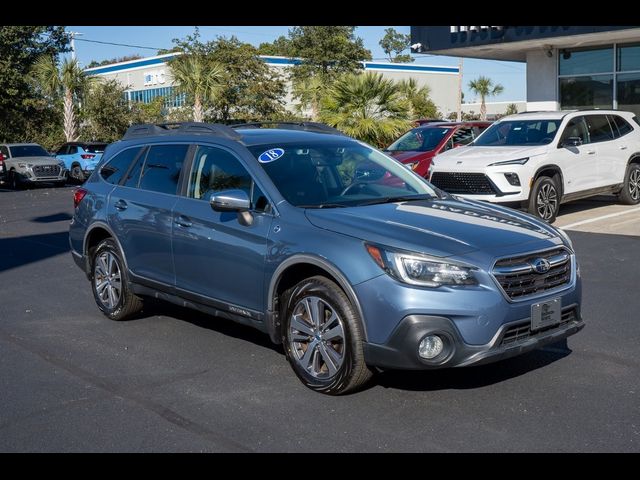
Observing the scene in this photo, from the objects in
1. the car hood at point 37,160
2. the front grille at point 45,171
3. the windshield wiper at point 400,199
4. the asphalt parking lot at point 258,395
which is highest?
the car hood at point 37,160

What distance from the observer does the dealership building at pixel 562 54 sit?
60.6 feet

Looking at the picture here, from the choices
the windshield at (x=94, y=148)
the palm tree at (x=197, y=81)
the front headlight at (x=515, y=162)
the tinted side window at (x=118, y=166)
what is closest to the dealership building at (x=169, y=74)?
the palm tree at (x=197, y=81)

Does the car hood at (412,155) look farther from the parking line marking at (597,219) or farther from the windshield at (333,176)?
the windshield at (333,176)

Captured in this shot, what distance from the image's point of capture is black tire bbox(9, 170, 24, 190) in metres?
26.8

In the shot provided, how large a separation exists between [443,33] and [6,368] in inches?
641

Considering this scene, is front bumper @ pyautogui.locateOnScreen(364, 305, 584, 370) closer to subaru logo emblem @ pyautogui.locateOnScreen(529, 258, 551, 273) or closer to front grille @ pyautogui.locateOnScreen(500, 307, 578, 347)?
front grille @ pyautogui.locateOnScreen(500, 307, 578, 347)

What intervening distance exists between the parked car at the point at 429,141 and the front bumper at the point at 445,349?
10.7 meters

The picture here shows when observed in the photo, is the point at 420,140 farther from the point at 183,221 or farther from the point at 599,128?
the point at 183,221

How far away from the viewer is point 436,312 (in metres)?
4.93

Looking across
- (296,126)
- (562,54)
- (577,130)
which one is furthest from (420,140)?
(296,126)

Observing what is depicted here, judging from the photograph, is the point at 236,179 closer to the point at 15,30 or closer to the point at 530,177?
the point at 530,177

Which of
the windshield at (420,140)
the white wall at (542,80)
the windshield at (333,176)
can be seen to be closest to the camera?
the windshield at (333,176)

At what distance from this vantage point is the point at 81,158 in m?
29.4

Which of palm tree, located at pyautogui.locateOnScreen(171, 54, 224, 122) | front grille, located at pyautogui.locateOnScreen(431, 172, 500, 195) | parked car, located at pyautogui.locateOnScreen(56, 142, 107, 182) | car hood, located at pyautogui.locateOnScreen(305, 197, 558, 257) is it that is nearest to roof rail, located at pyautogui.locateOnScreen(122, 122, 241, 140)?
car hood, located at pyautogui.locateOnScreen(305, 197, 558, 257)
